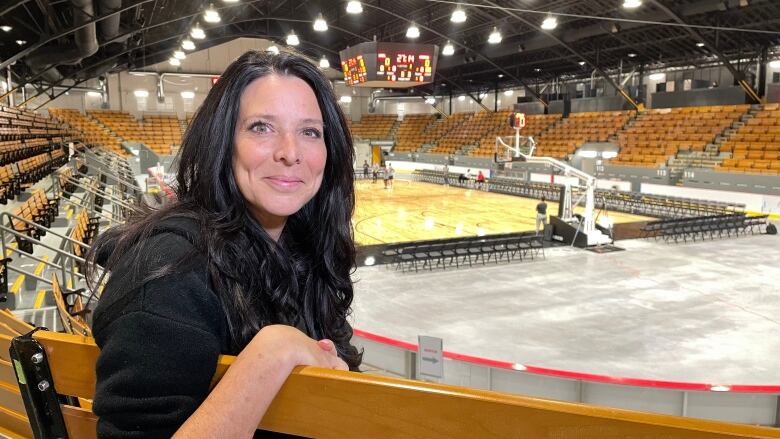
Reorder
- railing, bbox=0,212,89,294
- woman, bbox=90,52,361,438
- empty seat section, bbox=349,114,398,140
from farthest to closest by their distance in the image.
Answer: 1. empty seat section, bbox=349,114,398,140
2. railing, bbox=0,212,89,294
3. woman, bbox=90,52,361,438

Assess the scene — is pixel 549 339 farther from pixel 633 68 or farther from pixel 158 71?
pixel 158 71

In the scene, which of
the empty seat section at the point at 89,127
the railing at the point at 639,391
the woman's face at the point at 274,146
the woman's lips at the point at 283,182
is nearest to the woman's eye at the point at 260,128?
the woman's face at the point at 274,146

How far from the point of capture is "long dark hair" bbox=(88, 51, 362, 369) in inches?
42.6

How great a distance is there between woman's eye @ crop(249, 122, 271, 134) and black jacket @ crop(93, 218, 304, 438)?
1.39 ft

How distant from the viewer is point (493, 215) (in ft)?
63.3

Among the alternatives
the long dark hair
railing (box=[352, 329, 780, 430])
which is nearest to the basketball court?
railing (box=[352, 329, 780, 430])

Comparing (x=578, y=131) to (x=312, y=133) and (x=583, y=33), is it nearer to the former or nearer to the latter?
(x=583, y=33)

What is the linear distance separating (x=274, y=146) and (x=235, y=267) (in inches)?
11.8

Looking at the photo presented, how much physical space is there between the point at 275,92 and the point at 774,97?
2876 centimetres

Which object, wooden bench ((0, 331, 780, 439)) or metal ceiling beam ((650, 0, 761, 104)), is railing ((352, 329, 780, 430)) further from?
metal ceiling beam ((650, 0, 761, 104))

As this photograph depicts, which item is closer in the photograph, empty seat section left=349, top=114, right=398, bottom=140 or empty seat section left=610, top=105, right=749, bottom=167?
empty seat section left=610, top=105, right=749, bottom=167

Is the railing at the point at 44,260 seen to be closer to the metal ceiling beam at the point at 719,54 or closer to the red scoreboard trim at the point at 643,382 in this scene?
the red scoreboard trim at the point at 643,382

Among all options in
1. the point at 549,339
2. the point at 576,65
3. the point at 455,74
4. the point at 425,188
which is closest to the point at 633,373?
the point at 549,339

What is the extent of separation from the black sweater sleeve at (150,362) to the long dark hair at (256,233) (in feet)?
0.17
